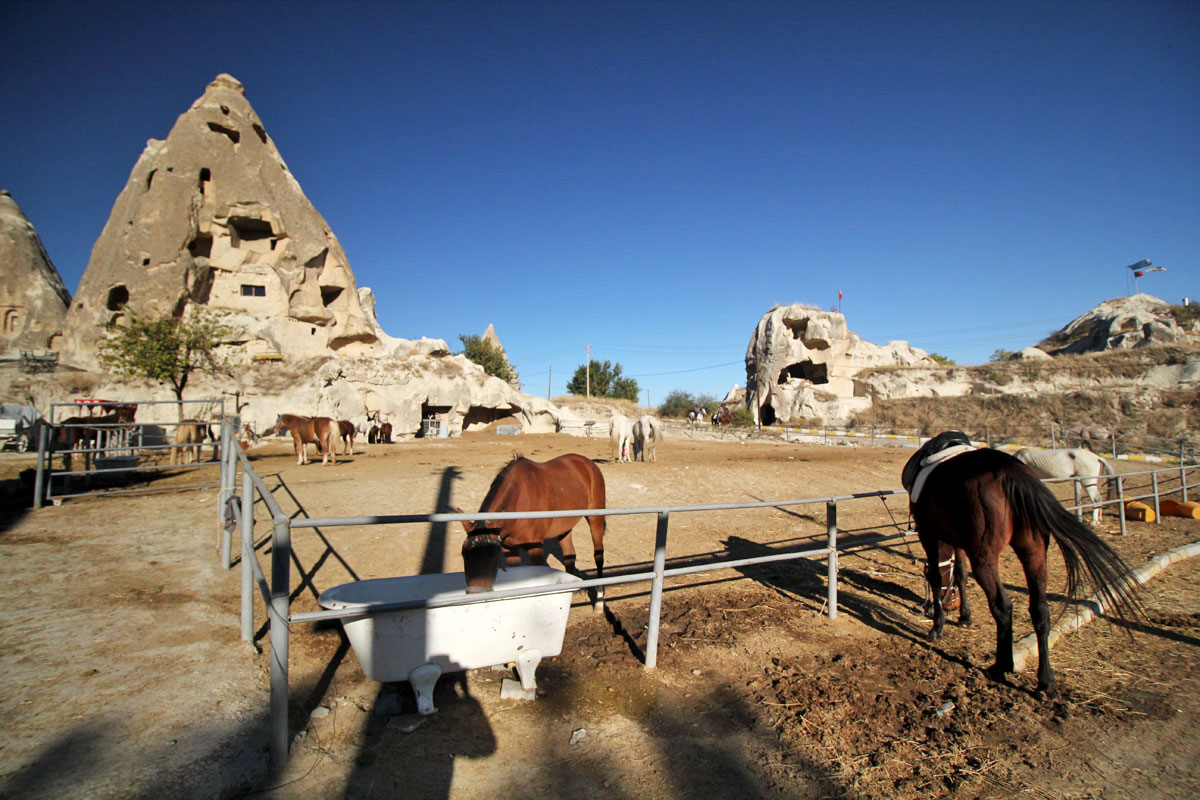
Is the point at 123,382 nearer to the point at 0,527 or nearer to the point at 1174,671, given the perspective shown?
the point at 0,527

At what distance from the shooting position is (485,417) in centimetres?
3319

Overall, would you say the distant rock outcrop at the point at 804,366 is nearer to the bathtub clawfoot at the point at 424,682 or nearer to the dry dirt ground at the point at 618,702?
the dry dirt ground at the point at 618,702

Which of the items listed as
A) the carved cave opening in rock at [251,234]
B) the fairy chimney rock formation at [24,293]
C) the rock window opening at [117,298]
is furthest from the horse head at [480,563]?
the fairy chimney rock formation at [24,293]

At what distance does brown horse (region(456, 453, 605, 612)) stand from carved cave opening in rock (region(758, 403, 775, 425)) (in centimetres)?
4098

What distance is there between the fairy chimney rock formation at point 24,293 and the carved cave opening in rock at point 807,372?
5264 cm

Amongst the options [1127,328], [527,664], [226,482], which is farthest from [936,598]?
[1127,328]

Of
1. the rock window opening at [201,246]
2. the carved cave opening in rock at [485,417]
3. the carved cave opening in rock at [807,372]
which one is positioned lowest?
the carved cave opening in rock at [485,417]

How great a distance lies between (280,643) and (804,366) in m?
45.2

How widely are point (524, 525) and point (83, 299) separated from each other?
1486 inches

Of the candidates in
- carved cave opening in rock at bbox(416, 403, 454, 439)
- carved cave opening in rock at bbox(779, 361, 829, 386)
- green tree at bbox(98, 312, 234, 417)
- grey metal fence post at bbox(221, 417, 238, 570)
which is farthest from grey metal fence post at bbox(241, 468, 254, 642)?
carved cave opening in rock at bbox(779, 361, 829, 386)

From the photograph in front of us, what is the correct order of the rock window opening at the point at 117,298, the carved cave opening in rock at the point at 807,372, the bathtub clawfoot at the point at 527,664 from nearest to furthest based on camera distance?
the bathtub clawfoot at the point at 527,664
the rock window opening at the point at 117,298
the carved cave opening in rock at the point at 807,372

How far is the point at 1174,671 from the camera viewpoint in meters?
3.56

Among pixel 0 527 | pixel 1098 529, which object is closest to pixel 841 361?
pixel 1098 529

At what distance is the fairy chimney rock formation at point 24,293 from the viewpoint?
116 feet
